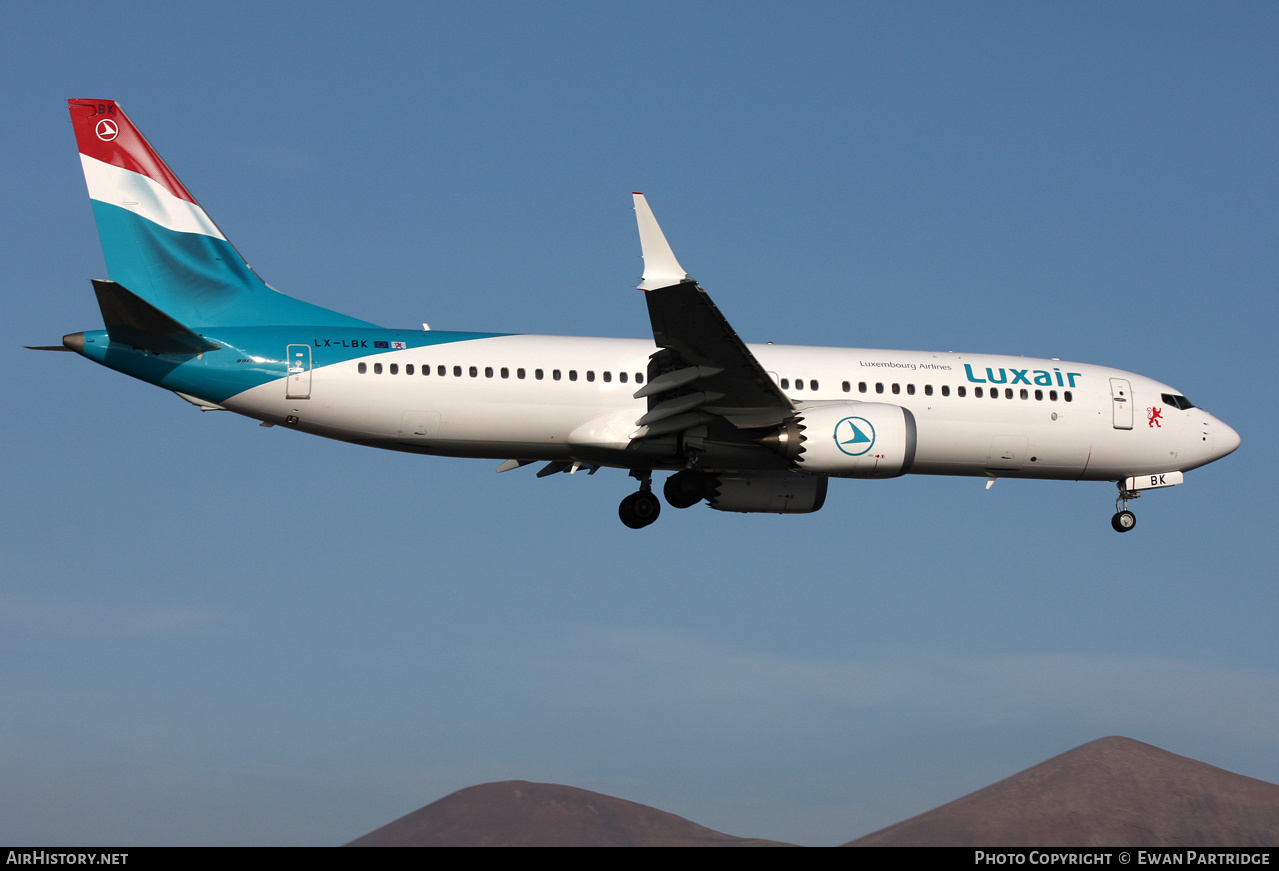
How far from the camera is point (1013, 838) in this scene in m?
99.4

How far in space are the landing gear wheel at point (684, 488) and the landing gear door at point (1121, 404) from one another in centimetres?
972

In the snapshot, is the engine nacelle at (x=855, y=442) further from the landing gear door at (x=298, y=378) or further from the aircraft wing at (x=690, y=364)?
→ the landing gear door at (x=298, y=378)

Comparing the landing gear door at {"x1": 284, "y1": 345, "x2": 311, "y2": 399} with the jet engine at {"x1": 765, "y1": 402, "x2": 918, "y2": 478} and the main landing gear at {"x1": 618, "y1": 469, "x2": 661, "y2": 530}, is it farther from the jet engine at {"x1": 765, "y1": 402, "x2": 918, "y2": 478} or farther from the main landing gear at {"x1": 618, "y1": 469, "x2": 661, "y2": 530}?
the jet engine at {"x1": 765, "y1": 402, "x2": 918, "y2": 478}

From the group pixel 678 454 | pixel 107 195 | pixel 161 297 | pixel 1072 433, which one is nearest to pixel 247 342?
pixel 161 297

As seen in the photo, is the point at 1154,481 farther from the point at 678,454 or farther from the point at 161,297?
the point at 161,297

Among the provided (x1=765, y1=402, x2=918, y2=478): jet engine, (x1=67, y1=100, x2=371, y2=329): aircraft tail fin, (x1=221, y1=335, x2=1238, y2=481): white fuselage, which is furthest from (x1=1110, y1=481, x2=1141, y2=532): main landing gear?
(x1=67, y1=100, x2=371, y2=329): aircraft tail fin

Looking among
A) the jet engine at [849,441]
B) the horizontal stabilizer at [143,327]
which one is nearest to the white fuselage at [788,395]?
the horizontal stabilizer at [143,327]

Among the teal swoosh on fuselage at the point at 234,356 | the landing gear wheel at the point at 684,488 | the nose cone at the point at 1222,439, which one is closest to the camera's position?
the teal swoosh on fuselage at the point at 234,356

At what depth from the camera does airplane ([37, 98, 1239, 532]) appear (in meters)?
27.5

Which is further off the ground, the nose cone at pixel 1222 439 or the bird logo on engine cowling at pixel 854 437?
the nose cone at pixel 1222 439

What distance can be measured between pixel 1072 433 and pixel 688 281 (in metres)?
11.3

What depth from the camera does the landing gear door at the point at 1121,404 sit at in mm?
32250
